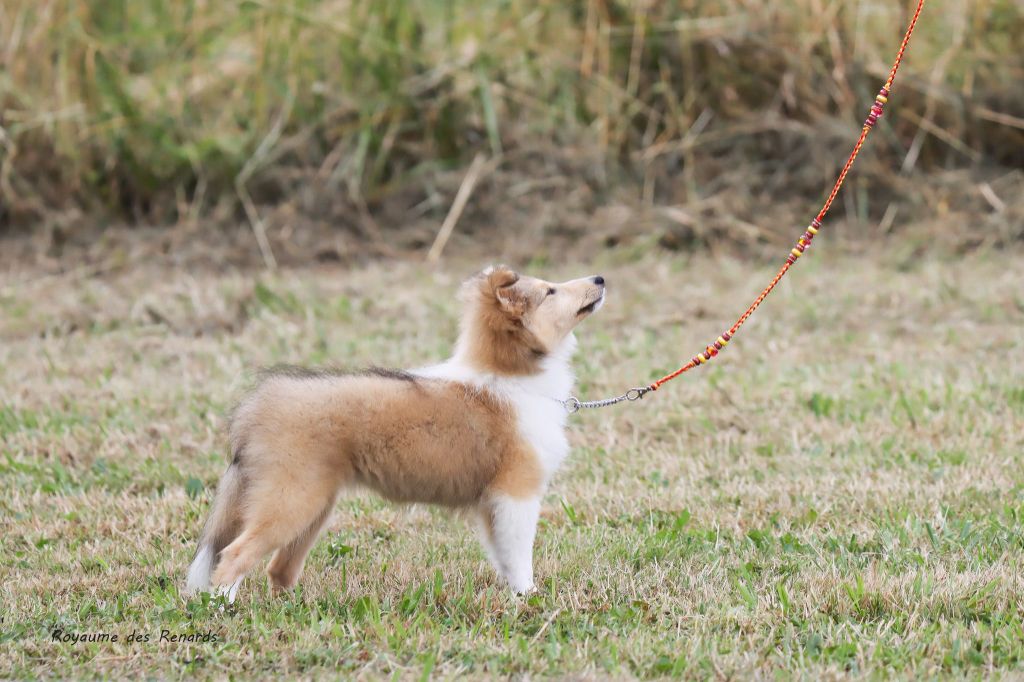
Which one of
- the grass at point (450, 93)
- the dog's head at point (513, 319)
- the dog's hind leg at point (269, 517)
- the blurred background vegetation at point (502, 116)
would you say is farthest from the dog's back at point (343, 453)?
the grass at point (450, 93)

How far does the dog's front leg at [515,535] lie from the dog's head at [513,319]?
47 cm

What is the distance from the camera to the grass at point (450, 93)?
11.1m

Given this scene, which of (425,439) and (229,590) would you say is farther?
(425,439)

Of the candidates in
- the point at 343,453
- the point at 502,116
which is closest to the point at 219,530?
the point at 343,453

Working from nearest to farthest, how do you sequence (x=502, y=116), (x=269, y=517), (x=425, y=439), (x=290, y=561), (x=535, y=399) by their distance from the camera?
(x=269, y=517), (x=425, y=439), (x=290, y=561), (x=535, y=399), (x=502, y=116)

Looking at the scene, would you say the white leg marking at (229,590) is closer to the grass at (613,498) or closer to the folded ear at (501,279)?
the grass at (613,498)

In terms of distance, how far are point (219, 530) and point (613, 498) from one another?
1784 mm

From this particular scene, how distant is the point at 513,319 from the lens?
4637 mm

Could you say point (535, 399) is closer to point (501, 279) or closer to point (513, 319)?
point (513, 319)

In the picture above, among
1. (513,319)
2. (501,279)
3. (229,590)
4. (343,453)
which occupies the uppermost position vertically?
(501,279)

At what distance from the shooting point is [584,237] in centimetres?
1094

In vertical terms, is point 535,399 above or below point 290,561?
above

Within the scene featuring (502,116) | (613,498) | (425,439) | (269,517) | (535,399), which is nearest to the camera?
(269,517)

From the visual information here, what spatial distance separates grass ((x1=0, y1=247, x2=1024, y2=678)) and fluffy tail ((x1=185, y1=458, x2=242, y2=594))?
0.10 meters
